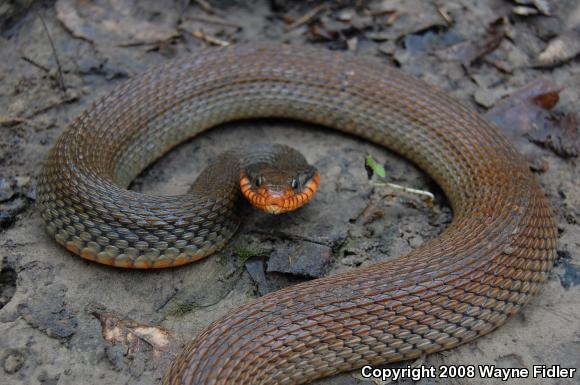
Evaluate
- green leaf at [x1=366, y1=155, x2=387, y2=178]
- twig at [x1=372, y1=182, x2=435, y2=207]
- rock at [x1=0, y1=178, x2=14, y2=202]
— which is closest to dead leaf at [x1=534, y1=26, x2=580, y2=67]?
twig at [x1=372, y1=182, x2=435, y2=207]

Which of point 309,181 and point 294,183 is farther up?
point 294,183

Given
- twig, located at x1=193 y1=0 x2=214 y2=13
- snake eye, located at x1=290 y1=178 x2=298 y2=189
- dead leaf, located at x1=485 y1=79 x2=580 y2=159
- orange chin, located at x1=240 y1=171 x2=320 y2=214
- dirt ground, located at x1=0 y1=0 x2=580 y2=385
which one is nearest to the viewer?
dirt ground, located at x1=0 y1=0 x2=580 y2=385

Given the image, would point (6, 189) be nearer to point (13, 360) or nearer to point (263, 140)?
point (13, 360)

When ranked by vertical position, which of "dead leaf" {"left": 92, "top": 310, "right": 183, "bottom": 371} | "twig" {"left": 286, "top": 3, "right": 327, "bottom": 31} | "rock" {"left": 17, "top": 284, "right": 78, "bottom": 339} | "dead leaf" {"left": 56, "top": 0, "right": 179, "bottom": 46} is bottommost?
"dead leaf" {"left": 92, "top": 310, "right": 183, "bottom": 371}

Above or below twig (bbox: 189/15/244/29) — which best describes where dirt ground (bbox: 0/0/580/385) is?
below

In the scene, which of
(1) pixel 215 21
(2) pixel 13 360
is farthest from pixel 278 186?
(1) pixel 215 21

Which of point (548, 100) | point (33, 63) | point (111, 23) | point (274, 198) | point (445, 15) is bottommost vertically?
point (548, 100)

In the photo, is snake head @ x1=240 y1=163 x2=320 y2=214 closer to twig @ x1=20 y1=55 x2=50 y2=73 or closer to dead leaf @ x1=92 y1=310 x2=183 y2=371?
dead leaf @ x1=92 y1=310 x2=183 y2=371

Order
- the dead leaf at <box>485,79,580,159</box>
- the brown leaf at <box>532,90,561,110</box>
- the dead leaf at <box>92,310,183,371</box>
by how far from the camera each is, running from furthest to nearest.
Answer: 1. the brown leaf at <box>532,90,561,110</box>
2. the dead leaf at <box>485,79,580,159</box>
3. the dead leaf at <box>92,310,183,371</box>
